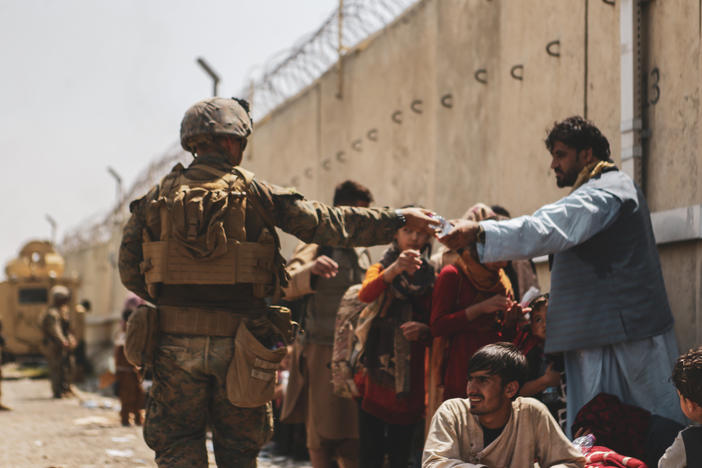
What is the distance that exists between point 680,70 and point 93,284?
89.0 ft

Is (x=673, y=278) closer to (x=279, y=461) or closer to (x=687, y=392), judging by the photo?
(x=687, y=392)

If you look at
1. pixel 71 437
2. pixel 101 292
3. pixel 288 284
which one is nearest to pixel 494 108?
pixel 288 284

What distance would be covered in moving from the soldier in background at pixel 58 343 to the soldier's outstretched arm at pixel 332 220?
12244 millimetres

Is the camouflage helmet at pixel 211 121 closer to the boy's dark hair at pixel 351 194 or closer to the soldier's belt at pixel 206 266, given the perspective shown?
the soldier's belt at pixel 206 266

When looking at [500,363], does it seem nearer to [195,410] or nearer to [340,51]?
[195,410]

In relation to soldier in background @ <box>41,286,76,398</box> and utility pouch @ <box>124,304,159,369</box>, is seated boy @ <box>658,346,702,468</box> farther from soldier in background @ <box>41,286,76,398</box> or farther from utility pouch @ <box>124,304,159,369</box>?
soldier in background @ <box>41,286,76,398</box>

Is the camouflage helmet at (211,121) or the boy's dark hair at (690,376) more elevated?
the camouflage helmet at (211,121)

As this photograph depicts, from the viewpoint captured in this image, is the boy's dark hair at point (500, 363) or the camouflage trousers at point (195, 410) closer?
the boy's dark hair at point (500, 363)

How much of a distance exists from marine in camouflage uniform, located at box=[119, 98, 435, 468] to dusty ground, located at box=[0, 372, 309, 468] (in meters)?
3.22

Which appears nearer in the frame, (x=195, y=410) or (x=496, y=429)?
(x=496, y=429)

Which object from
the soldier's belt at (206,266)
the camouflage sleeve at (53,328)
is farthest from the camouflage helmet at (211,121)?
the camouflage sleeve at (53,328)

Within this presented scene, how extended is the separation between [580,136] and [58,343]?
12.9 m

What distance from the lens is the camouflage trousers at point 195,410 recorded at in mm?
3961

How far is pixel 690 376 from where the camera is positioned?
3361 mm
